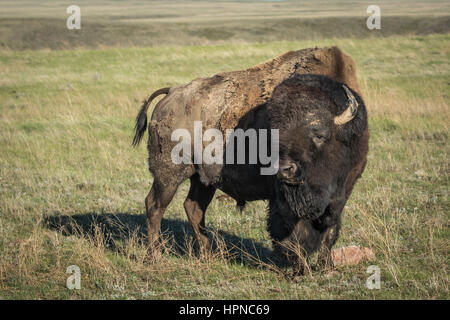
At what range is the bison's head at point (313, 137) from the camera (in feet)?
15.4

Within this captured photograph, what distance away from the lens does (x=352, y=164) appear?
5152 mm

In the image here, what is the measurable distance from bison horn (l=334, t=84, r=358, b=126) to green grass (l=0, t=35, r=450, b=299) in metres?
1.58

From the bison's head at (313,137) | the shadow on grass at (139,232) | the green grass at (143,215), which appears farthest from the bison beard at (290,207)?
the shadow on grass at (139,232)

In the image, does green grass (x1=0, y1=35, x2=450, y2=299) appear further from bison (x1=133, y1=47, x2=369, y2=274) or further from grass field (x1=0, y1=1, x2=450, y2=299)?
bison (x1=133, y1=47, x2=369, y2=274)

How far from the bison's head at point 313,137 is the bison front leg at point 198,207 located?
164 cm

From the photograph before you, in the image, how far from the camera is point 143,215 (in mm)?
7727

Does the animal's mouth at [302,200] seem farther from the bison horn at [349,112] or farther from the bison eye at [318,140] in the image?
the bison horn at [349,112]

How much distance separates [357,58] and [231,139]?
20.8 metres

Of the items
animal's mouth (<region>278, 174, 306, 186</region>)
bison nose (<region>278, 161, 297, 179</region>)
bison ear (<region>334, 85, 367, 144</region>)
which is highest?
bison ear (<region>334, 85, 367, 144</region>)

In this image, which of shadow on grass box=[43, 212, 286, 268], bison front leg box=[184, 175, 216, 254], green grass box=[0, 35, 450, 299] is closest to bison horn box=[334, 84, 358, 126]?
green grass box=[0, 35, 450, 299]

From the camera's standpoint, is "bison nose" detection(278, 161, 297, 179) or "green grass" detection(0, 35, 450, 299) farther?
"green grass" detection(0, 35, 450, 299)

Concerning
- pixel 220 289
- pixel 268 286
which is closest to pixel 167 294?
pixel 220 289

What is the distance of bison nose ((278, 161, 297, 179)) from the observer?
14.7 ft
